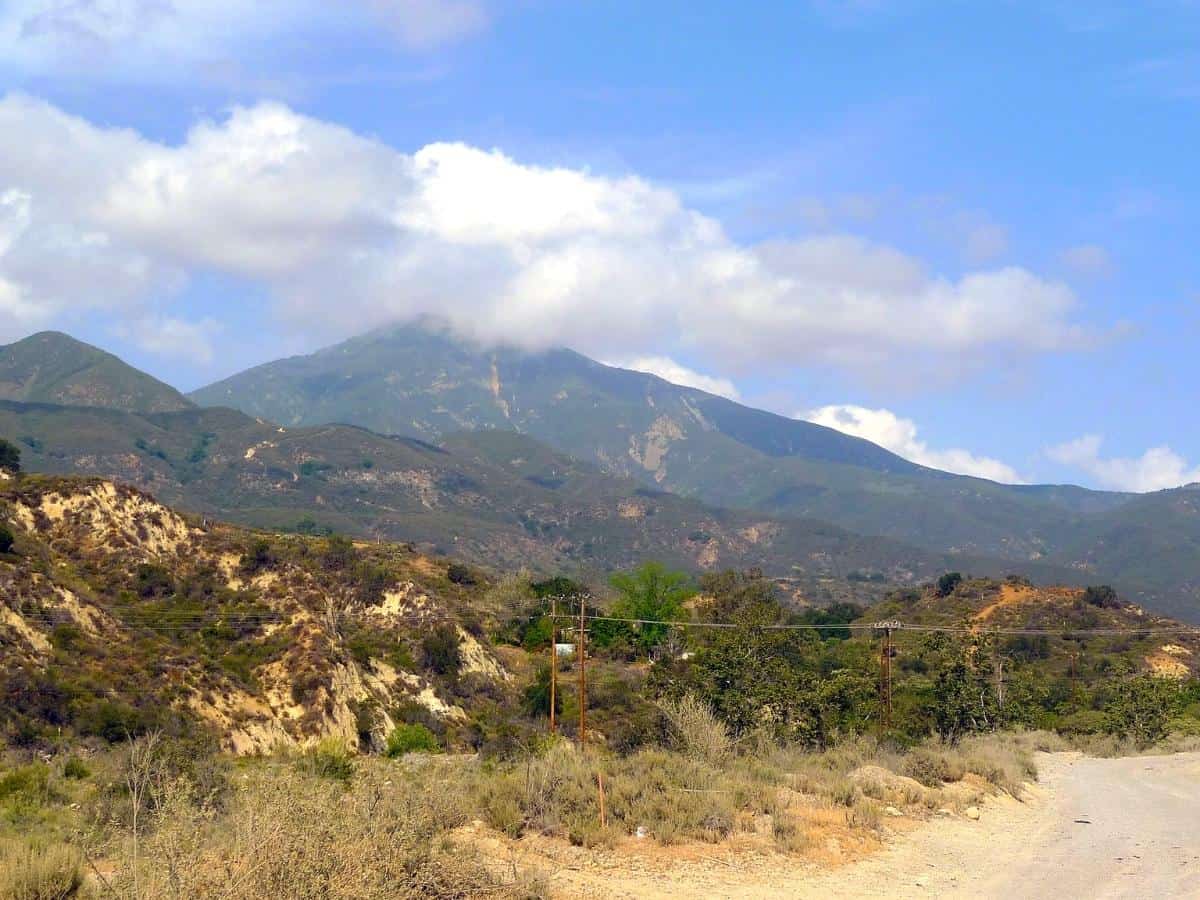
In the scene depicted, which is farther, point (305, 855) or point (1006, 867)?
point (1006, 867)

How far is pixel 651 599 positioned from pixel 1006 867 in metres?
79.0

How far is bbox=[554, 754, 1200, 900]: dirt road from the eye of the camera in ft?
41.7

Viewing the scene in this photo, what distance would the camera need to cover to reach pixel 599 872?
510 inches

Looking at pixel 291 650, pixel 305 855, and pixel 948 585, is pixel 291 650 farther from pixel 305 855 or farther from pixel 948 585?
pixel 948 585

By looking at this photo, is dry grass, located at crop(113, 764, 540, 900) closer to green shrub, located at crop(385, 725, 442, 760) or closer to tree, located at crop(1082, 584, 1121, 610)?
green shrub, located at crop(385, 725, 442, 760)

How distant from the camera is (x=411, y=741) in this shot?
40.8 meters

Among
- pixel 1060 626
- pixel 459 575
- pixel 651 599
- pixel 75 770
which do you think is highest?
pixel 459 575

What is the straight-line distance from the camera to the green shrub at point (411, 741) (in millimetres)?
39469

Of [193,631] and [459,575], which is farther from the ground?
[459,575]

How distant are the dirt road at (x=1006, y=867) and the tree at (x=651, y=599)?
212ft

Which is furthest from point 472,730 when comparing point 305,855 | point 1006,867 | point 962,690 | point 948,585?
point 948,585

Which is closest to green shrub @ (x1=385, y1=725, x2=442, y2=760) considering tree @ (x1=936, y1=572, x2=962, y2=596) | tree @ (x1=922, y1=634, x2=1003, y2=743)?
tree @ (x1=922, y1=634, x2=1003, y2=743)

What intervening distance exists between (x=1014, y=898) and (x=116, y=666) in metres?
33.8

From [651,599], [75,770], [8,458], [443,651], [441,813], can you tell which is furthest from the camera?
[651,599]
